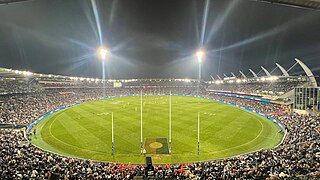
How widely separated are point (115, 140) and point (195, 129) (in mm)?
13659

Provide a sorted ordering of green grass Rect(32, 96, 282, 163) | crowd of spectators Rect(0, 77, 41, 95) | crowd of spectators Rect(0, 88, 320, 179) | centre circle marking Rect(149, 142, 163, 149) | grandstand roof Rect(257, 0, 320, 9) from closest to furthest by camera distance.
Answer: grandstand roof Rect(257, 0, 320, 9) → crowd of spectators Rect(0, 88, 320, 179) → green grass Rect(32, 96, 282, 163) → centre circle marking Rect(149, 142, 163, 149) → crowd of spectators Rect(0, 77, 41, 95)

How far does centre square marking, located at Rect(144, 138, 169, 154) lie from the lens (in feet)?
78.2

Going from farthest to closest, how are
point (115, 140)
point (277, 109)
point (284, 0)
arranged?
point (277, 109) < point (115, 140) < point (284, 0)

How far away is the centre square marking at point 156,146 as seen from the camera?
23831 millimetres

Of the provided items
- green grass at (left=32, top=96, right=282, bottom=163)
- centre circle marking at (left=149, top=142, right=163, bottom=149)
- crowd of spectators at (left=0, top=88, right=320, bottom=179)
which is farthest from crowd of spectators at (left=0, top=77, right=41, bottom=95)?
centre circle marking at (left=149, top=142, right=163, bottom=149)

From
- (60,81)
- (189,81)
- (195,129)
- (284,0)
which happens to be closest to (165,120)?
(195,129)

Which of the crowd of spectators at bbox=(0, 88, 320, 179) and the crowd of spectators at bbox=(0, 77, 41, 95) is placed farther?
the crowd of spectators at bbox=(0, 77, 41, 95)

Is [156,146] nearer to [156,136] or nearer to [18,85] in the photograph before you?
[156,136]

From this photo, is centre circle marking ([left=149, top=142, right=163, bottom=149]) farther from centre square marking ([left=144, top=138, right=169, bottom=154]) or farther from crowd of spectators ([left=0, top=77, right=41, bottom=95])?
crowd of spectators ([left=0, top=77, right=41, bottom=95])

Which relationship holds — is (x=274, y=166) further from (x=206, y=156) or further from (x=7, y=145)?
(x=7, y=145)

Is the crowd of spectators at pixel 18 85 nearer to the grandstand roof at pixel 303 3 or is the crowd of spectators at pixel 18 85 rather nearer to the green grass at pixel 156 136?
the green grass at pixel 156 136

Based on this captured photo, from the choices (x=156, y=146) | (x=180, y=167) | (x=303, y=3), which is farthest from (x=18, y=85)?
(x=303, y=3)

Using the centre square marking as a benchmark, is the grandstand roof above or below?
above

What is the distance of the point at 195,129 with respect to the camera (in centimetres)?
3359
